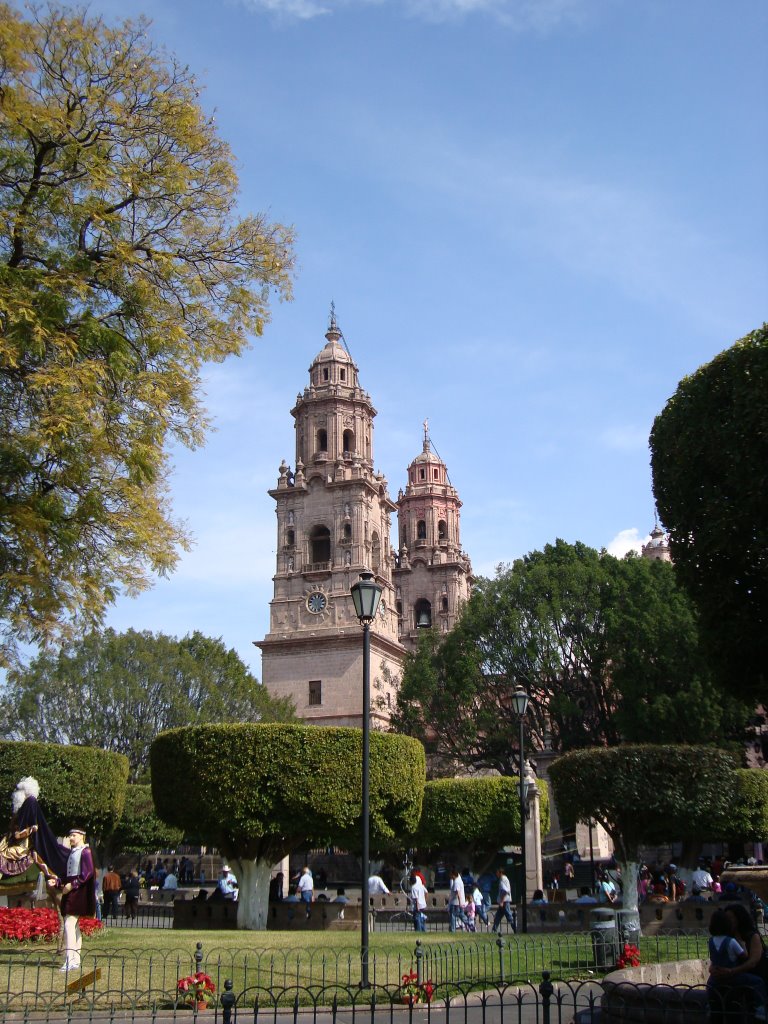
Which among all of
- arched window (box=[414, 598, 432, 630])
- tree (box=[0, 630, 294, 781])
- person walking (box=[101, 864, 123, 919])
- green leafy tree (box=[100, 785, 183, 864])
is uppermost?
arched window (box=[414, 598, 432, 630])

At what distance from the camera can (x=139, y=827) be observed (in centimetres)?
3775

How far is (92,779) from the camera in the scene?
2844 centimetres

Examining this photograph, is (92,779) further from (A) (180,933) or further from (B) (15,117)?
(B) (15,117)

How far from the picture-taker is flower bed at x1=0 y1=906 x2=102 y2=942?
15180 mm

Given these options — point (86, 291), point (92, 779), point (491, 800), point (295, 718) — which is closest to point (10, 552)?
point (86, 291)

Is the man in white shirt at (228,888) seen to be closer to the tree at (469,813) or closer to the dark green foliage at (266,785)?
the dark green foliage at (266,785)

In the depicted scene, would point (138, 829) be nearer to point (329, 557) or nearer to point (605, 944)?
point (329, 557)

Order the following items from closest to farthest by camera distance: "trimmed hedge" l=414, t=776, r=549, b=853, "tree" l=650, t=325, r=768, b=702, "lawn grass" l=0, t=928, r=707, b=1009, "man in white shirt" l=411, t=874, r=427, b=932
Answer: "lawn grass" l=0, t=928, r=707, b=1009, "tree" l=650, t=325, r=768, b=702, "man in white shirt" l=411, t=874, r=427, b=932, "trimmed hedge" l=414, t=776, r=549, b=853

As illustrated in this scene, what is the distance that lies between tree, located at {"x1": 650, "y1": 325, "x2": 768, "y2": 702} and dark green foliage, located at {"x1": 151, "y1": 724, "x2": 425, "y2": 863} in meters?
9.11

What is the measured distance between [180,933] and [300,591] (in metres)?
33.4

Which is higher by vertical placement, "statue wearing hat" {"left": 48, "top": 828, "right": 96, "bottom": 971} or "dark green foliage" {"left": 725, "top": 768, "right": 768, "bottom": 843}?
"dark green foliage" {"left": 725, "top": 768, "right": 768, "bottom": 843}

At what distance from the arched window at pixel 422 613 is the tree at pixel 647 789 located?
42658 mm

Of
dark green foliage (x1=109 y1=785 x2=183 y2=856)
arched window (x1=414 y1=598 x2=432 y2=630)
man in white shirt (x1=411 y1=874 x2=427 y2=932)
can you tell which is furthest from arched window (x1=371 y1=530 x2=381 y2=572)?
man in white shirt (x1=411 y1=874 x2=427 y2=932)

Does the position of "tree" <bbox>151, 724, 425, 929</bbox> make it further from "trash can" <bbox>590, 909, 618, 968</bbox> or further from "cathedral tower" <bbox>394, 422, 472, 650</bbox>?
"cathedral tower" <bbox>394, 422, 472, 650</bbox>
